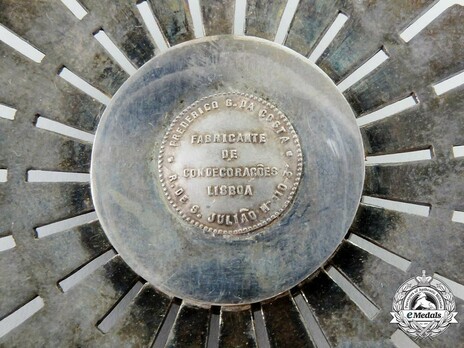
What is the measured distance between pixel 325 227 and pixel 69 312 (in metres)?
0.55

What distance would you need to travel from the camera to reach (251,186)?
1.20 metres

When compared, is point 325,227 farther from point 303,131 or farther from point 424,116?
point 424,116

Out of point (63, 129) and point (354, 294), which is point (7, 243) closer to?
point (63, 129)

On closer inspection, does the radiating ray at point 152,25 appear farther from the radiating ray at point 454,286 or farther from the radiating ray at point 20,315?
the radiating ray at point 454,286

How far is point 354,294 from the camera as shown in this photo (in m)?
1.31

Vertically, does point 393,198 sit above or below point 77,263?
above

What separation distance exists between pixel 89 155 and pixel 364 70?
62 cm

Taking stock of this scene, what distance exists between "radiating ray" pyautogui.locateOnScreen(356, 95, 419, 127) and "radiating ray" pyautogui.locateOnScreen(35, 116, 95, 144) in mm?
586

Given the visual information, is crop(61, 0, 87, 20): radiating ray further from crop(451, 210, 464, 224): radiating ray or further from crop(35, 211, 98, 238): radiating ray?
crop(451, 210, 464, 224): radiating ray

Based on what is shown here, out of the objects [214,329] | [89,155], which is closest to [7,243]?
[89,155]

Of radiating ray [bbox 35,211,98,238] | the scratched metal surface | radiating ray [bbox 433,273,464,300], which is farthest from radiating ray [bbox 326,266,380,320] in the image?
radiating ray [bbox 35,211,98,238]

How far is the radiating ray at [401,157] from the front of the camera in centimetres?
129

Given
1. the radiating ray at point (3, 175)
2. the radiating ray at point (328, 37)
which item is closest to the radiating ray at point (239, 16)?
the radiating ray at point (328, 37)

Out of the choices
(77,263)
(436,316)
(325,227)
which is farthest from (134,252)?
(436,316)
